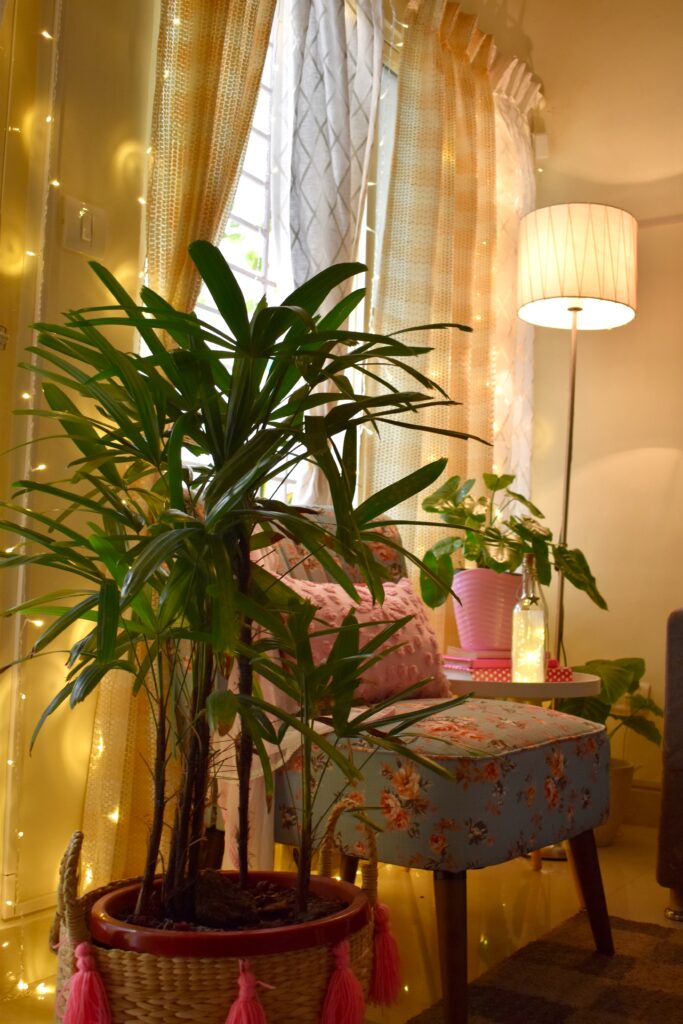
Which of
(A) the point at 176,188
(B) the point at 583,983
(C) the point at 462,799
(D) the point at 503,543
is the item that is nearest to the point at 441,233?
(D) the point at 503,543

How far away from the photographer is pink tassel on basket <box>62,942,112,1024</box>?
1.11 m

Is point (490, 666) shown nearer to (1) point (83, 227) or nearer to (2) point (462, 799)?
(2) point (462, 799)

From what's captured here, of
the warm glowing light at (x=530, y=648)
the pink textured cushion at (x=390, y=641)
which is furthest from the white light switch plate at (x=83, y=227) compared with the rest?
the warm glowing light at (x=530, y=648)

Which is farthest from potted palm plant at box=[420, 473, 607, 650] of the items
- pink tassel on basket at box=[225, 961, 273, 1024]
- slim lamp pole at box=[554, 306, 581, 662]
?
pink tassel on basket at box=[225, 961, 273, 1024]

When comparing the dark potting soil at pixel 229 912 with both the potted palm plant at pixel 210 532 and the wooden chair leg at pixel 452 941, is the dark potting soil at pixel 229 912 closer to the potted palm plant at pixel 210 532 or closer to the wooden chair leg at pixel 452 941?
the potted palm plant at pixel 210 532

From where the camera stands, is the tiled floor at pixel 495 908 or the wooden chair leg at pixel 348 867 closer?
the tiled floor at pixel 495 908

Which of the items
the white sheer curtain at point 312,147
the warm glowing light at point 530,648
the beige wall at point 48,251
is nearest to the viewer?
the beige wall at point 48,251

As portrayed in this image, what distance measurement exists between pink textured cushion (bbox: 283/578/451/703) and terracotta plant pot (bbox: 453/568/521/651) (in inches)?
14.9

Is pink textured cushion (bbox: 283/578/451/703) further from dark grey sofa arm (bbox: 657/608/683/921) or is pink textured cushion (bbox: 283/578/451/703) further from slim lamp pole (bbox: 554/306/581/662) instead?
slim lamp pole (bbox: 554/306/581/662)

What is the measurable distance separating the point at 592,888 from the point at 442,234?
1.91 metres

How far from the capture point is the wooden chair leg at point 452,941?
1.65m

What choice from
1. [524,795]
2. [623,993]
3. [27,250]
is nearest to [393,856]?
[524,795]

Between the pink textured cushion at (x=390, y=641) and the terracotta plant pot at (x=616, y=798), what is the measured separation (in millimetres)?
1079

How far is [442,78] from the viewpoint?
319 cm
